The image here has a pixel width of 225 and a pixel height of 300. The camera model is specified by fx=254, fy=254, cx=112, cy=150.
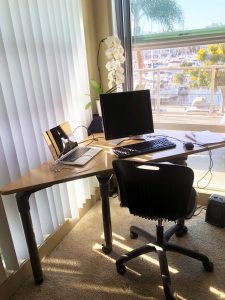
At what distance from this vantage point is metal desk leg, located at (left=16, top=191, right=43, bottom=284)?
1543mm

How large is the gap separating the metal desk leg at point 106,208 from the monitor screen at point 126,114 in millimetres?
377

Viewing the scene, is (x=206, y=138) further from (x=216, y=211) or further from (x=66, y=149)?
(x=66, y=149)

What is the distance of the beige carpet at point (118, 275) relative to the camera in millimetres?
1645

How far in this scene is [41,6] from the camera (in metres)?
1.78

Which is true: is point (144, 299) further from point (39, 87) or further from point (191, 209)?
point (39, 87)

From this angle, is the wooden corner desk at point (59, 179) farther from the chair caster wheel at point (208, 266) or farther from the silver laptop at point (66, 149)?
the chair caster wheel at point (208, 266)

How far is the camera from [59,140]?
5.97ft

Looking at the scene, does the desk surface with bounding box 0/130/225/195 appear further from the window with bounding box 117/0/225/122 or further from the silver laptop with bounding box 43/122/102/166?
the window with bounding box 117/0/225/122

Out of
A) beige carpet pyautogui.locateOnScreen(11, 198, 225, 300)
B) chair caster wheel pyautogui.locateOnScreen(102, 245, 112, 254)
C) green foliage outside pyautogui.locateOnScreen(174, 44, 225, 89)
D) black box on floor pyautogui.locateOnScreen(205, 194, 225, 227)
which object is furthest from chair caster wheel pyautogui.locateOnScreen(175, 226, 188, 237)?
green foliage outside pyautogui.locateOnScreen(174, 44, 225, 89)

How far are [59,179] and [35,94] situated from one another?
67 cm

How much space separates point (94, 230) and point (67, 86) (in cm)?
129

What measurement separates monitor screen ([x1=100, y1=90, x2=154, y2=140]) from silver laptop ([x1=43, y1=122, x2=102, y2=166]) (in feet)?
0.74

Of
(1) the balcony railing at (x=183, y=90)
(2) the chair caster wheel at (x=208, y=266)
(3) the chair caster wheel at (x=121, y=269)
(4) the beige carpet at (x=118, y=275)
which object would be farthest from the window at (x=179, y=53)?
(3) the chair caster wheel at (x=121, y=269)

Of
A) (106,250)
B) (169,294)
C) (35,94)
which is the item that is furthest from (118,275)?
(35,94)
